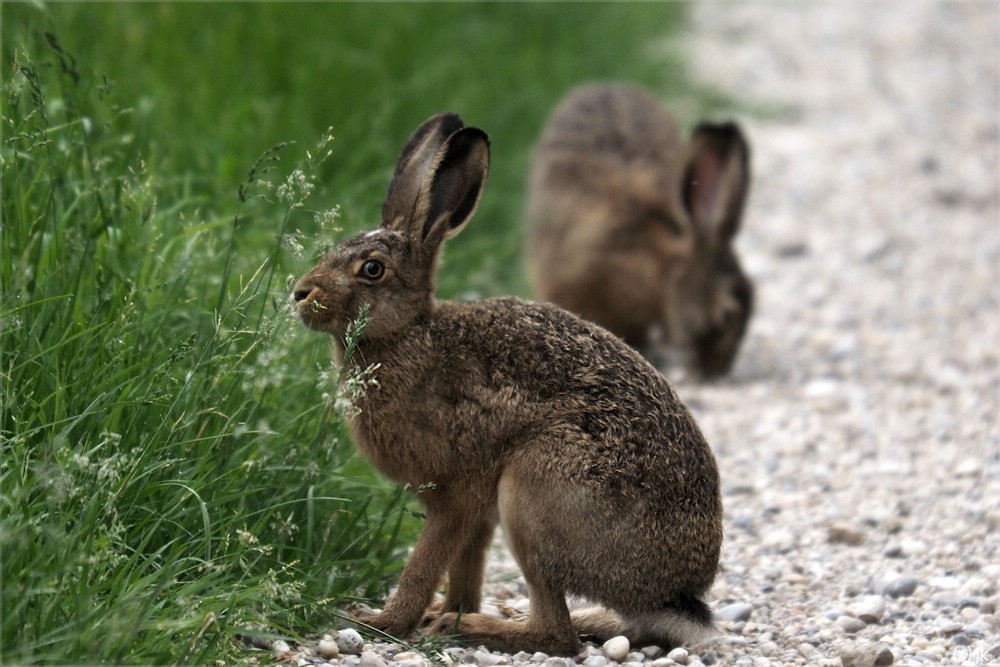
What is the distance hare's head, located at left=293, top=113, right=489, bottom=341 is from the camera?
4.33 meters

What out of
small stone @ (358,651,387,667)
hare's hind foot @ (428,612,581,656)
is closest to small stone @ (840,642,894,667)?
hare's hind foot @ (428,612,581,656)

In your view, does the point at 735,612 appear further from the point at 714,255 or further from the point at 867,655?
the point at 714,255

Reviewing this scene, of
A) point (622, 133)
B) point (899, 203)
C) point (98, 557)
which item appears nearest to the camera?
point (98, 557)

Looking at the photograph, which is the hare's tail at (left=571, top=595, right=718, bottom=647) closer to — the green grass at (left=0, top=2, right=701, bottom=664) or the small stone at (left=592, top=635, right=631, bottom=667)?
the small stone at (left=592, top=635, right=631, bottom=667)

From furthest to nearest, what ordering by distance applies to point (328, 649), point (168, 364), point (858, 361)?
point (858, 361), point (328, 649), point (168, 364)

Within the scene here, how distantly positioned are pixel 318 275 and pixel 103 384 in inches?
29.9

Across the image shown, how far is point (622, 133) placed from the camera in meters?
9.26

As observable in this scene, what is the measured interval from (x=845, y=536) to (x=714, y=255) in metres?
3.46

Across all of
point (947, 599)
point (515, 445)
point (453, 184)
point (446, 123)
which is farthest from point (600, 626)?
point (446, 123)

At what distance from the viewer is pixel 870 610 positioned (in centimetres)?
466

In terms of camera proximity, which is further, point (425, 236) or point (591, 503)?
point (425, 236)

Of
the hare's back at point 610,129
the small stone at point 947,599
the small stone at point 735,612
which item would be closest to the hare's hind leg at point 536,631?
the small stone at point 735,612

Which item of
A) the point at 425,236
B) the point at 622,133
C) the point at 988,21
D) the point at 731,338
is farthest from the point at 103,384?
the point at 988,21

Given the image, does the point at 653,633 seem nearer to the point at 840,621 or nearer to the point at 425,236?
the point at 840,621
